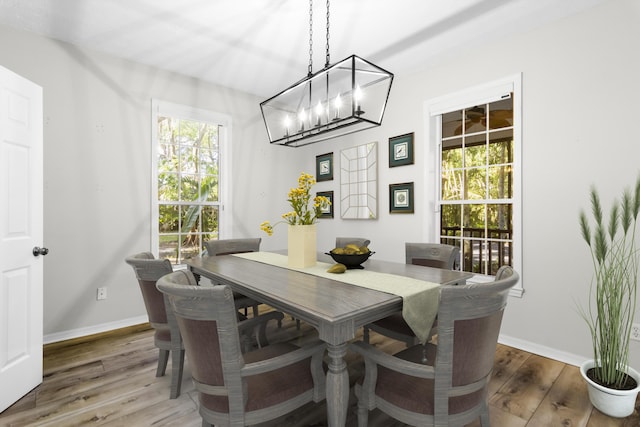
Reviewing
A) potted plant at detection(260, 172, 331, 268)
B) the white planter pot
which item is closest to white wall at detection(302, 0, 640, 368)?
the white planter pot

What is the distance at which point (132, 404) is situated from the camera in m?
1.95

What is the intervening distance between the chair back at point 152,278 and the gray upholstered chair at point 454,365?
1328 mm

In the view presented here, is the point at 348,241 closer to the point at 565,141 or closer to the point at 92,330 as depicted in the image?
the point at 565,141

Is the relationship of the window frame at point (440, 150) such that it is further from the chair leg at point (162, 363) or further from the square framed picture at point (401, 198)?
the chair leg at point (162, 363)

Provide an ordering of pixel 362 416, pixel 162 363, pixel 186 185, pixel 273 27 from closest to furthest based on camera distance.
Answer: pixel 362 416 → pixel 162 363 → pixel 273 27 → pixel 186 185

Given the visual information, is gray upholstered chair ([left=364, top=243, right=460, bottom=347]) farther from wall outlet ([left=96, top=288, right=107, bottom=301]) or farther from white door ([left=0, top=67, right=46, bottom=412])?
wall outlet ([left=96, top=288, right=107, bottom=301])

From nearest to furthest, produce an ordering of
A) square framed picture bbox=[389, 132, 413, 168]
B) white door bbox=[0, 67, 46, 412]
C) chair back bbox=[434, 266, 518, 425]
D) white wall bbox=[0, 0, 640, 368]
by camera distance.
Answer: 1. chair back bbox=[434, 266, 518, 425]
2. white door bbox=[0, 67, 46, 412]
3. white wall bbox=[0, 0, 640, 368]
4. square framed picture bbox=[389, 132, 413, 168]

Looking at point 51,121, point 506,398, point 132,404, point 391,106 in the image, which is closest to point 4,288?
point 132,404

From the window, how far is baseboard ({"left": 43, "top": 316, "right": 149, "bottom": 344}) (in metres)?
0.74

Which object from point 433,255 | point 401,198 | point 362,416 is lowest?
point 362,416

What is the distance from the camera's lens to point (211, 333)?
121 centimetres

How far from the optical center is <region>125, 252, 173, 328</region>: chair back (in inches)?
76.4

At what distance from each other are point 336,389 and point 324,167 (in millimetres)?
3634

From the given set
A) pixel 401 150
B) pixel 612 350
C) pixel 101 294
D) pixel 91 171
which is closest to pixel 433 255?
pixel 612 350
